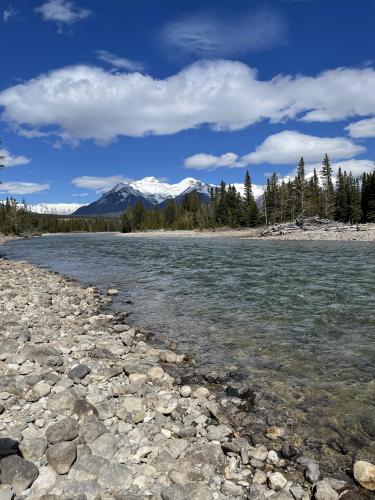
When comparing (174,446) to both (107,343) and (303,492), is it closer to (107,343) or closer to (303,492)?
(303,492)

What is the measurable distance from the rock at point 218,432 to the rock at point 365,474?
2.14 meters

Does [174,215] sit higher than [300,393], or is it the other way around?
[174,215]

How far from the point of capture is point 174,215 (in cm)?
15025

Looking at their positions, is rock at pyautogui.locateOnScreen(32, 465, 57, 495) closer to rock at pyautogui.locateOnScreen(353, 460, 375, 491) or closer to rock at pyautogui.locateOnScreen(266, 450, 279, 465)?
rock at pyautogui.locateOnScreen(266, 450, 279, 465)

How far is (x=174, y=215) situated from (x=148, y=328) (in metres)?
138

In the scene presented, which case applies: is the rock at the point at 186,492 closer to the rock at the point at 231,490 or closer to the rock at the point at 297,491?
the rock at the point at 231,490

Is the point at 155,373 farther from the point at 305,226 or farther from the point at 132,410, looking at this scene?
the point at 305,226

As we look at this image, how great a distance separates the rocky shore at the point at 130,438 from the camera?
17.1 feet

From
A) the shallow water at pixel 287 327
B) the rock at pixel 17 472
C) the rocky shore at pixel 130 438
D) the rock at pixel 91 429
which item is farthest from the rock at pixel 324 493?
Result: the rock at pixel 17 472

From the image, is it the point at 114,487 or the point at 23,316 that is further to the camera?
the point at 23,316

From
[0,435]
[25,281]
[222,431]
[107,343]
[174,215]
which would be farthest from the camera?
[174,215]

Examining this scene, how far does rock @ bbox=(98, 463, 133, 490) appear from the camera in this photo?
205 inches

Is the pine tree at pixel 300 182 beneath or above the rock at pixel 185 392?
above

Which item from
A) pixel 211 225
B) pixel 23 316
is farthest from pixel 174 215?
pixel 23 316
